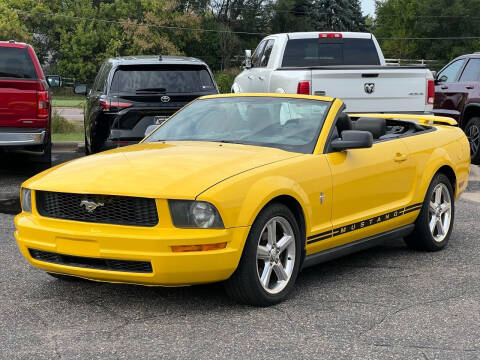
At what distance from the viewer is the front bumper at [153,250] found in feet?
16.4

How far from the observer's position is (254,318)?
5203mm

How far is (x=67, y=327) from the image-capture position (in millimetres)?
4973

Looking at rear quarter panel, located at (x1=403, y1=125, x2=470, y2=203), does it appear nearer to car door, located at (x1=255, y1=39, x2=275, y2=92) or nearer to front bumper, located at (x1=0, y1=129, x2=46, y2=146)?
car door, located at (x1=255, y1=39, x2=275, y2=92)

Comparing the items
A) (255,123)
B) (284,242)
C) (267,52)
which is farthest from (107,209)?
(267,52)

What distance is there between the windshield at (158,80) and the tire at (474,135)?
4.92 m

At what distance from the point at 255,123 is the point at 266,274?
4.78 ft

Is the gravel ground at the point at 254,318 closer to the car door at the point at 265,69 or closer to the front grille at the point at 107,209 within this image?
the front grille at the point at 107,209

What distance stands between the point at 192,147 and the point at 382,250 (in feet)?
7.52

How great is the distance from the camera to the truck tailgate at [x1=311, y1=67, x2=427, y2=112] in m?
11.2

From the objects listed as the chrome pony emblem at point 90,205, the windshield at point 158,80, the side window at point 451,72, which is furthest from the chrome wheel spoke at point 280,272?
the side window at point 451,72

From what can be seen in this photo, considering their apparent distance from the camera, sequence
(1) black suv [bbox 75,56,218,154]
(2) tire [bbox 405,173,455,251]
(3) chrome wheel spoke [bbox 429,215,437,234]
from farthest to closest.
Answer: (1) black suv [bbox 75,56,218,154]
(3) chrome wheel spoke [bbox 429,215,437,234]
(2) tire [bbox 405,173,455,251]

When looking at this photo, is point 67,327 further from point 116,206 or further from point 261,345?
point 261,345

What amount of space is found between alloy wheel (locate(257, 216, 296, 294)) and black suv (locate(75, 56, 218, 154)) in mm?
5273

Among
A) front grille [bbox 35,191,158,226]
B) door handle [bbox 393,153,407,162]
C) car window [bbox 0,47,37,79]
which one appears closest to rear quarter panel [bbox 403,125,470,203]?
door handle [bbox 393,153,407,162]
